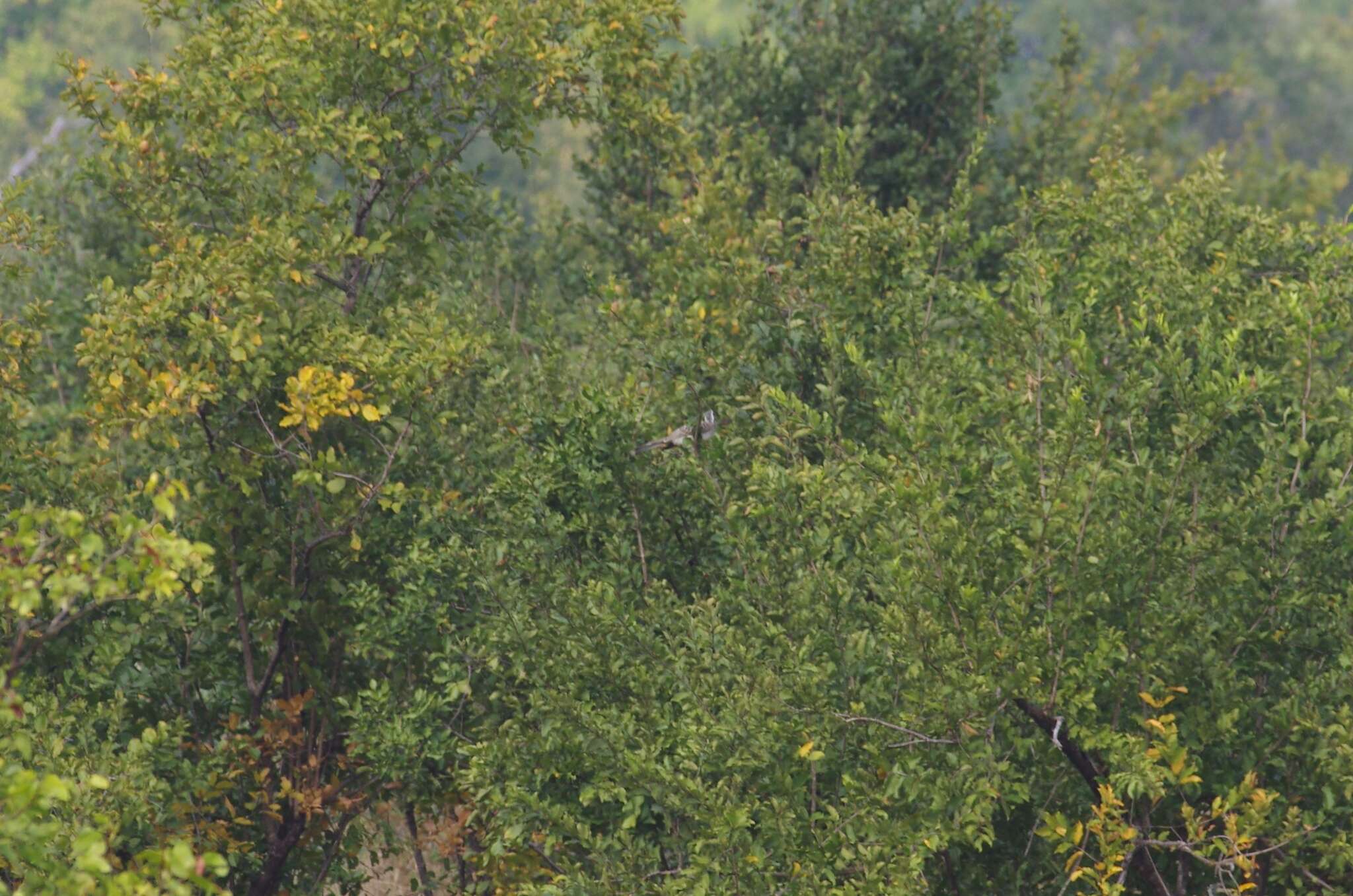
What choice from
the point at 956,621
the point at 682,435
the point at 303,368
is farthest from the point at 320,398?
the point at 956,621

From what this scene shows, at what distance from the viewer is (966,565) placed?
7.05 metres

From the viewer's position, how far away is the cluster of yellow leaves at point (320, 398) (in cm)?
840

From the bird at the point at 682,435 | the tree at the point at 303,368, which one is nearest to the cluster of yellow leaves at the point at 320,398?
the tree at the point at 303,368

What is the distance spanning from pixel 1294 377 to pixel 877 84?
9646 mm

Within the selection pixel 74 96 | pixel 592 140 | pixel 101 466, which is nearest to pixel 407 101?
pixel 74 96

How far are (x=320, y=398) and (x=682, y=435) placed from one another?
2.08 metres

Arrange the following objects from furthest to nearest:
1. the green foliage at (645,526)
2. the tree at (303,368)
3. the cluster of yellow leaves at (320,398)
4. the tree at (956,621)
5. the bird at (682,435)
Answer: the bird at (682,435)
the tree at (303,368)
the cluster of yellow leaves at (320,398)
the green foliage at (645,526)
the tree at (956,621)

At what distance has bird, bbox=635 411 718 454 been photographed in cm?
901

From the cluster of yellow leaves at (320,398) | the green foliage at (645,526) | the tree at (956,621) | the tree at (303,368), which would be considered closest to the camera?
the tree at (956,621)

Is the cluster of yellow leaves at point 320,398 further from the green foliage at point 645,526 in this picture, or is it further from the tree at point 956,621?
the tree at point 956,621

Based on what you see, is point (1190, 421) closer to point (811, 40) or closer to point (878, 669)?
point (878, 669)

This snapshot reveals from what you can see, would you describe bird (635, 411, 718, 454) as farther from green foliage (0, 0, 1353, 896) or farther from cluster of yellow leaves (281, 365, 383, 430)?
cluster of yellow leaves (281, 365, 383, 430)

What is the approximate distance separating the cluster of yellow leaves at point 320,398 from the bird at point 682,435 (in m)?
1.59

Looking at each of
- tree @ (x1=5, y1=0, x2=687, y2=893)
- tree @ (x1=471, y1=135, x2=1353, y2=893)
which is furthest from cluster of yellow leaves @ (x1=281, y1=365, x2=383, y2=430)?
tree @ (x1=471, y1=135, x2=1353, y2=893)
